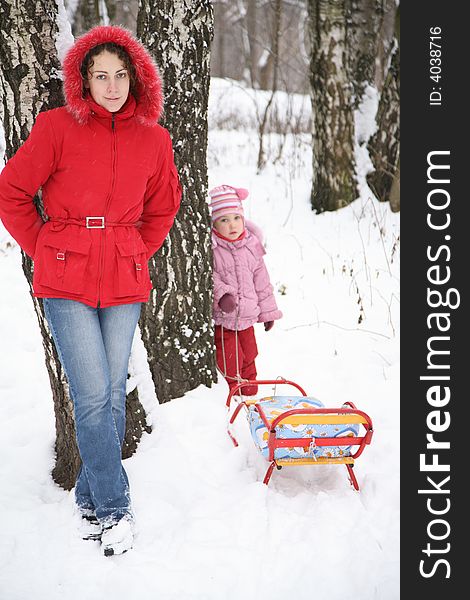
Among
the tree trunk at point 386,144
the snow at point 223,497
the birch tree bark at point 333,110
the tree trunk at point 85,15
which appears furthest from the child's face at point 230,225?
the tree trunk at point 85,15

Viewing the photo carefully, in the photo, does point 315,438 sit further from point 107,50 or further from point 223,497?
point 107,50

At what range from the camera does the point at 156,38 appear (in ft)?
10.3

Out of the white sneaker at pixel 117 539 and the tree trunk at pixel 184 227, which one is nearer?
the white sneaker at pixel 117 539

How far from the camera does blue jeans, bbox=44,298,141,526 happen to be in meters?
2.41

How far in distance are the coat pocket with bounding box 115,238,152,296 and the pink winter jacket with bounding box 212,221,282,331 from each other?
1.17 metres

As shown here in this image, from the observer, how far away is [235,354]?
152 inches

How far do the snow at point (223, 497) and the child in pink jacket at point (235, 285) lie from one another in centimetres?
25

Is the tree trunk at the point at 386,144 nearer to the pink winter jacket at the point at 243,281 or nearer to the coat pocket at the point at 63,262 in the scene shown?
the pink winter jacket at the point at 243,281

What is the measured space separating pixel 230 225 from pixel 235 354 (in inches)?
32.0

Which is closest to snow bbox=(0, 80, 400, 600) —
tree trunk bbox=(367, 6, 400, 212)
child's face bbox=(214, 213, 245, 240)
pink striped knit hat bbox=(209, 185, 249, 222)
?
child's face bbox=(214, 213, 245, 240)

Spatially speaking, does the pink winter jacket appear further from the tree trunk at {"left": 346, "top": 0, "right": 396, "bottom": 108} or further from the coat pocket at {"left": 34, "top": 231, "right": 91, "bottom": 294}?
the tree trunk at {"left": 346, "top": 0, "right": 396, "bottom": 108}

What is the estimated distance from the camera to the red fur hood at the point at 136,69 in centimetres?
236

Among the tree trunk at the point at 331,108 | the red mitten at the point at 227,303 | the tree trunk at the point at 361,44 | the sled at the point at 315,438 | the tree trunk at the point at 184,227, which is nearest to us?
the sled at the point at 315,438

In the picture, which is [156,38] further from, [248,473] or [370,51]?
[370,51]
